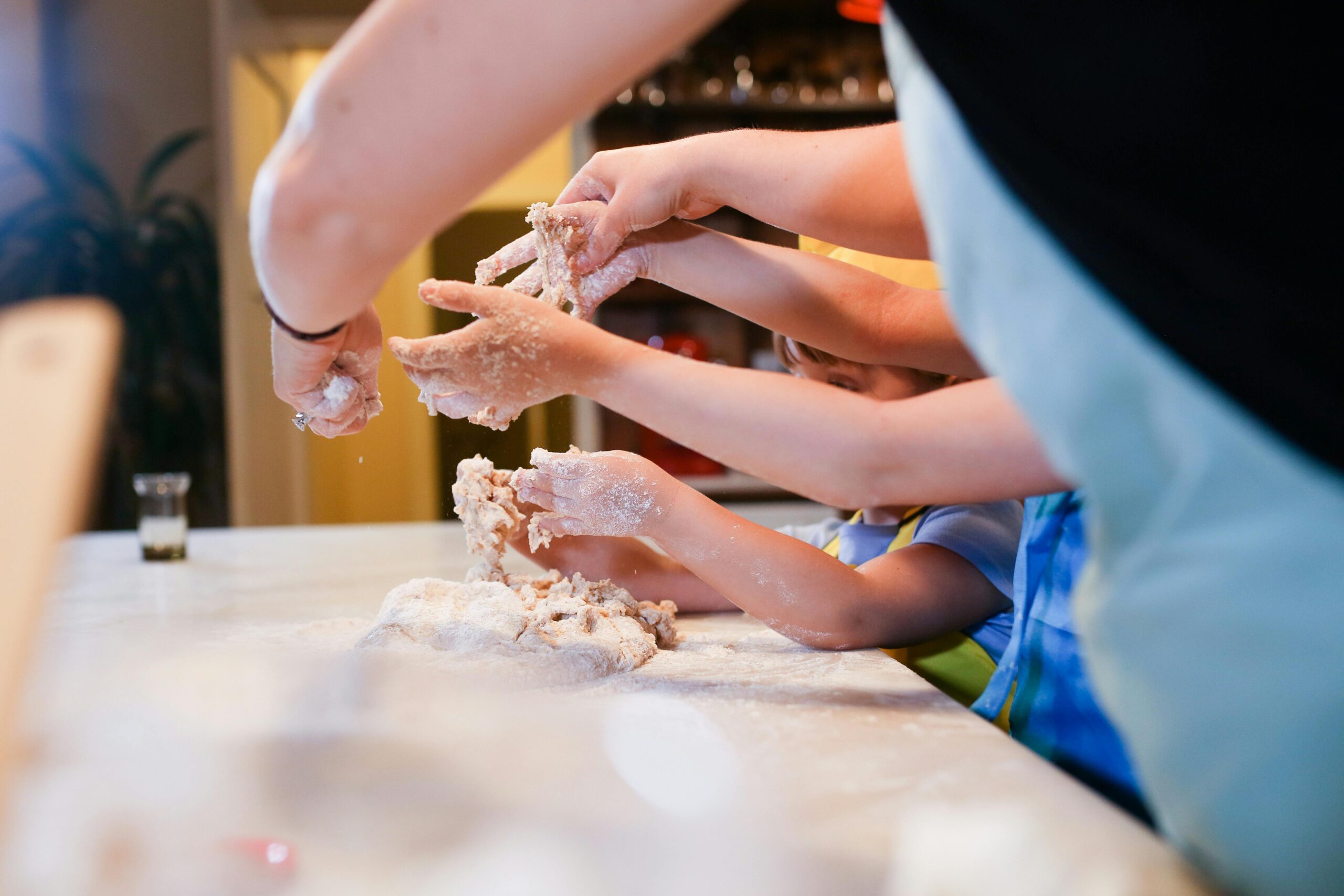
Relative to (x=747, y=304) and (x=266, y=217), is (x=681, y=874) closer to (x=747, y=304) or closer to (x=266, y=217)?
(x=266, y=217)

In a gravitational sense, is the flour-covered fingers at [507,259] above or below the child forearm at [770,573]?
above

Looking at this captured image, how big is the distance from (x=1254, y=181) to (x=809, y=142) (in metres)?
0.36

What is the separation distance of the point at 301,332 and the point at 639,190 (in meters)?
0.29

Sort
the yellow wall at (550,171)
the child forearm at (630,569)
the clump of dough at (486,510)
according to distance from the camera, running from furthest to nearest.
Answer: the yellow wall at (550,171)
the child forearm at (630,569)
the clump of dough at (486,510)

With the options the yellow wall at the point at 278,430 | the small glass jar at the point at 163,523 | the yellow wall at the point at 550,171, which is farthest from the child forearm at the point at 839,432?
the yellow wall at the point at 278,430

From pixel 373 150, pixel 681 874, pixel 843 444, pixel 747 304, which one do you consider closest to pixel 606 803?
pixel 681 874

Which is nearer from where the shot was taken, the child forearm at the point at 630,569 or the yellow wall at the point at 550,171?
the child forearm at the point at 630,569

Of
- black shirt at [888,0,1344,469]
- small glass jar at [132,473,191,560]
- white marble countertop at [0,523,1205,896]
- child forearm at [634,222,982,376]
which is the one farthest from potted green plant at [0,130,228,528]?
black shirt at [888,0,1344,469]

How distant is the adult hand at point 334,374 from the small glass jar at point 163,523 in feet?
2.85

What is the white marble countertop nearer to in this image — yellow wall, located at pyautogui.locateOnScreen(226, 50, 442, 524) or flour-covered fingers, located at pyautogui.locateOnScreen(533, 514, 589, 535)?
flour-covered fingers, located at pyautogui.locateOnScreen(533, 514, 589, 535)

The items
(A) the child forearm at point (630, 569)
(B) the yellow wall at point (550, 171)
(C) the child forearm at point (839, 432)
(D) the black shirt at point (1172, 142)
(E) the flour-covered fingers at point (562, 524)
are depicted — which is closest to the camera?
(D) the black shirt at point (1172, 142)

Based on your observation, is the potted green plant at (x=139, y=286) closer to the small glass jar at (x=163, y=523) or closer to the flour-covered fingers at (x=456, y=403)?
the small glass jar at (x=163, y=523)

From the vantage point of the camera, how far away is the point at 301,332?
23.1 inches

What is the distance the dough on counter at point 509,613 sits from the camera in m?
0.73
